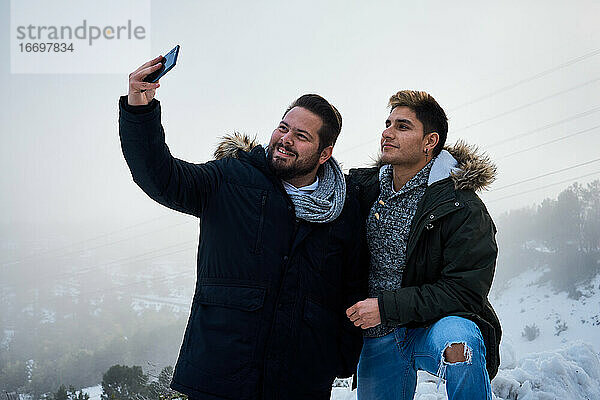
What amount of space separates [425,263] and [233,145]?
131cm

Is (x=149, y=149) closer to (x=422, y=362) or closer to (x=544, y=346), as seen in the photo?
(x=422, y=362)

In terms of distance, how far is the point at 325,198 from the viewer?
9.53ft

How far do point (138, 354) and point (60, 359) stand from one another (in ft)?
31.8

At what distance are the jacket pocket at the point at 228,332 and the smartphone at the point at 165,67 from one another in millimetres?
1070

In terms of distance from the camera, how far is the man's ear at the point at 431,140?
124 inches

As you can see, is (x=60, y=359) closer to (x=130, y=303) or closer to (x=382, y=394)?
(x=130, y=303)

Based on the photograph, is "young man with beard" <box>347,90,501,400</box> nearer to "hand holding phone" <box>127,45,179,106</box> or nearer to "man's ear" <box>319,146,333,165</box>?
"man's ear" <box>319,146,333,165</box>

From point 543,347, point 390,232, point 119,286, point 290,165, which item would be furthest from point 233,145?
point 119,286

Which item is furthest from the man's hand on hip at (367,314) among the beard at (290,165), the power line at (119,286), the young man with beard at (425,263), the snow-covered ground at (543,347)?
the power line at (119,286)

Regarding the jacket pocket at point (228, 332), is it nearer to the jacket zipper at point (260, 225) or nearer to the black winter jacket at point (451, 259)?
the jacket zipper at point (260, 225)

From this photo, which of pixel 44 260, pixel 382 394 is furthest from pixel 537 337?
pixel 44 260

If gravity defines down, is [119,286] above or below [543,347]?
below

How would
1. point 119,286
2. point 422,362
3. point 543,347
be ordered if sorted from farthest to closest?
point 119,286 < point 543,347 < point 422,362

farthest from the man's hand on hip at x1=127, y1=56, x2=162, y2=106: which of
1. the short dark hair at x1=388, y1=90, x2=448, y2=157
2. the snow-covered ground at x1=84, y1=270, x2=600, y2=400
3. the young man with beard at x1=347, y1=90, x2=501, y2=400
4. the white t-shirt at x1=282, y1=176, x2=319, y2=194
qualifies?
the snow-covered ground at x1=84, y1=270, x2=600, y2=400
